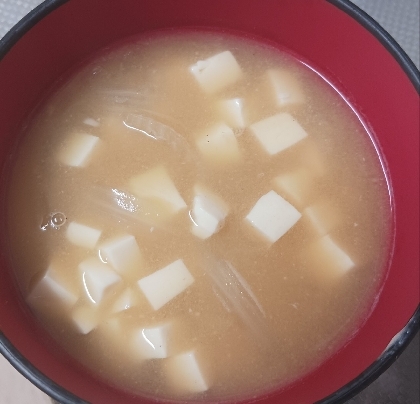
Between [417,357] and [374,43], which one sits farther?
[417,357]

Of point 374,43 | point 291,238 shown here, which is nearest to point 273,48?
point 374,43

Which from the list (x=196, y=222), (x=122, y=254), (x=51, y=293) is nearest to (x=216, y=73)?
(x=196, y=222)

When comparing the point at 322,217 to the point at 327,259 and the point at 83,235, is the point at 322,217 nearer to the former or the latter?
the point at 327,259

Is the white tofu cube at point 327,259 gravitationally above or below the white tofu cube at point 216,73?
below

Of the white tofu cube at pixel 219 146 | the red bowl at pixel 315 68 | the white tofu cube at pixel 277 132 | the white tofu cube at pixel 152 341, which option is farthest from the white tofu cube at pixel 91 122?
the white tofu cube at pixel 152 341

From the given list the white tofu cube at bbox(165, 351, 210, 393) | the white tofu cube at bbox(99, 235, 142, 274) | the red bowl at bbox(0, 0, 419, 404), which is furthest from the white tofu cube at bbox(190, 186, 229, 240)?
the red bowl at bbox(0, 0, 419, 404)

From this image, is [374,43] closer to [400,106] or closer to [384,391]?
[400,106]

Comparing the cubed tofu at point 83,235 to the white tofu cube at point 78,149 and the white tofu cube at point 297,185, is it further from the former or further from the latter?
the white tofu cube at point 297,185
